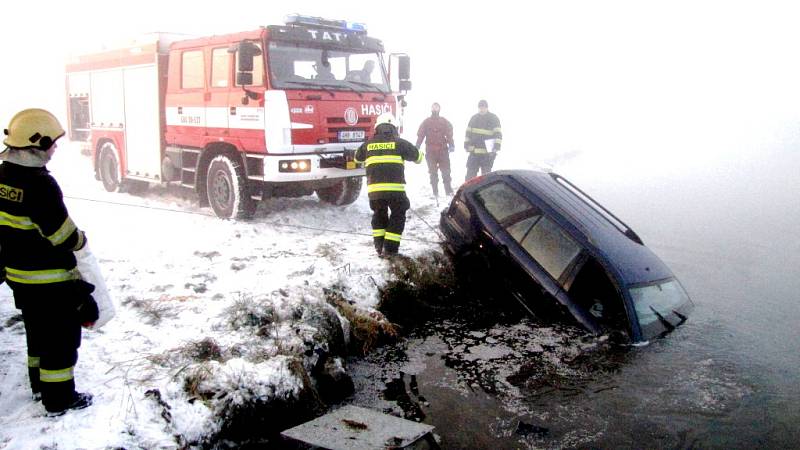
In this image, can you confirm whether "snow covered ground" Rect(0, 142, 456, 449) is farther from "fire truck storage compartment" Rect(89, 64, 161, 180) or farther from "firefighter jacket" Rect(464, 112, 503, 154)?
"firefighter jacket" Rect(464, 112, 503, 154)

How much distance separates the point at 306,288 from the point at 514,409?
219cm

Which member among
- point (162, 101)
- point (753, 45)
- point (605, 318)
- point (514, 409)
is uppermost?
point (753, 45)

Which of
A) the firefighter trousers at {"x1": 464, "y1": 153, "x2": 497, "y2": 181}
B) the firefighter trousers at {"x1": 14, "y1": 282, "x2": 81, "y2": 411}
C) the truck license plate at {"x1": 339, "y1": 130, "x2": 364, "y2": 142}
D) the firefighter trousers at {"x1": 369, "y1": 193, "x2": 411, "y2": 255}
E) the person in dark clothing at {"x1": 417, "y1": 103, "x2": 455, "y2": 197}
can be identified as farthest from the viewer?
the firefighter trousers at {"x1": 464, "y1": 153, "x2": 497, "y2": 181}

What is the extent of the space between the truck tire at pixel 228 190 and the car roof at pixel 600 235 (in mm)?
3596

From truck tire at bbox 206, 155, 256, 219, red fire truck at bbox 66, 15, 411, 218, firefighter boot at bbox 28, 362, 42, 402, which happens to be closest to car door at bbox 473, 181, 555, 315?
red fire truck at bbox 66, 15, 411, 218

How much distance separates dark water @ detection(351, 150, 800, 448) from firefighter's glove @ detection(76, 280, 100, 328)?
6.51 feet

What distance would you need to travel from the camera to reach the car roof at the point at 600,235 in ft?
18.3

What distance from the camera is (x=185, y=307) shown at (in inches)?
206

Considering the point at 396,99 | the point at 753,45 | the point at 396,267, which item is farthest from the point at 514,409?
the point at 753,45

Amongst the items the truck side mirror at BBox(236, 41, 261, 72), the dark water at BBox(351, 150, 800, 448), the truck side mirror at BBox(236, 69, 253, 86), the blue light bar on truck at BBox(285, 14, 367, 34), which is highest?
the blue light bar on truck at BBox(285, 14, 367, 34)

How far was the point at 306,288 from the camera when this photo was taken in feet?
18.3

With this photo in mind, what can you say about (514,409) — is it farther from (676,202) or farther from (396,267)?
(676,202)

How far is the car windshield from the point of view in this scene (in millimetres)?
5406

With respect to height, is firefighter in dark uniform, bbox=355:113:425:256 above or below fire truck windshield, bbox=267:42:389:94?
below
